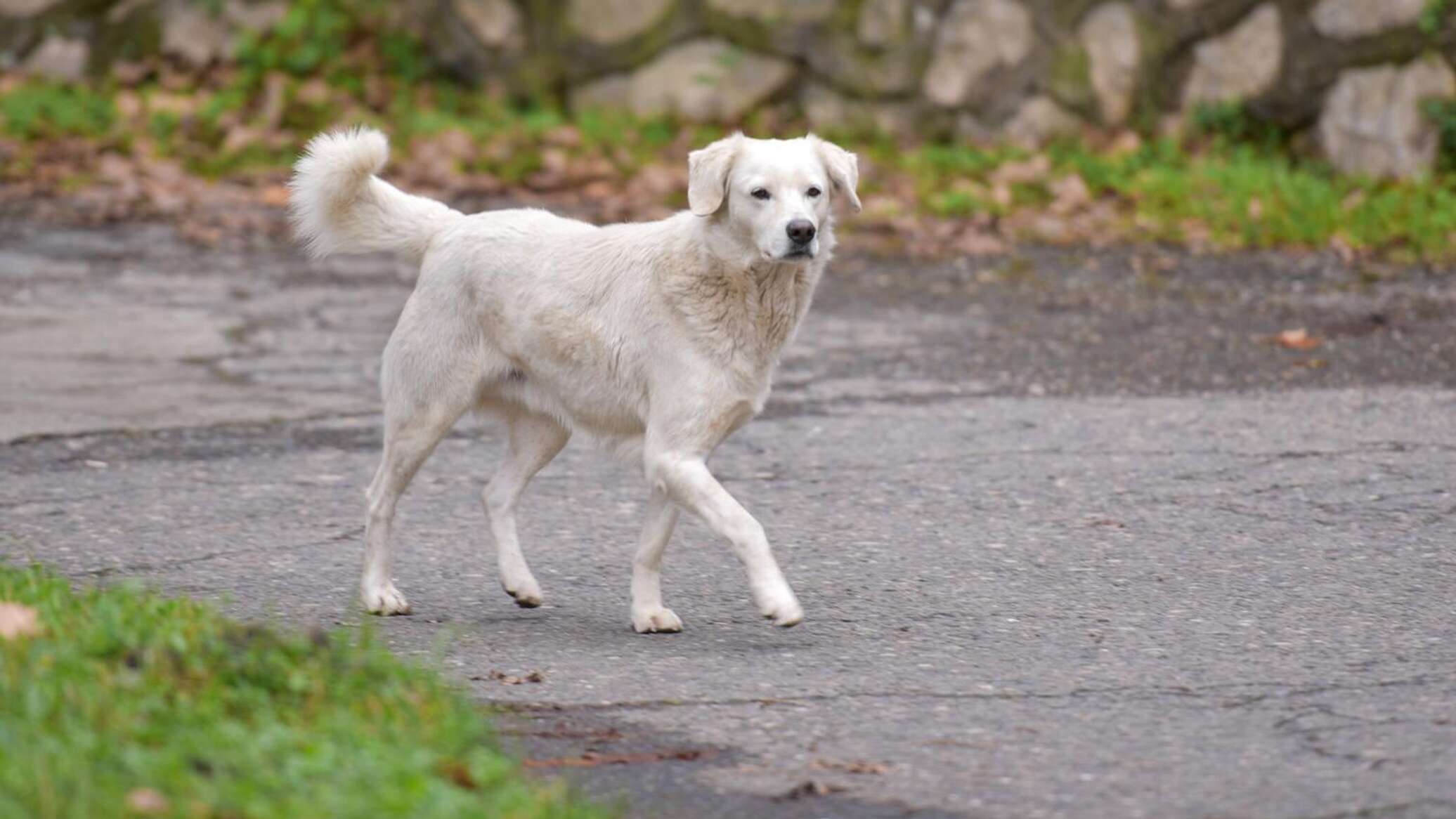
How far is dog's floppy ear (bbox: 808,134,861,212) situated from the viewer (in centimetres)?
497

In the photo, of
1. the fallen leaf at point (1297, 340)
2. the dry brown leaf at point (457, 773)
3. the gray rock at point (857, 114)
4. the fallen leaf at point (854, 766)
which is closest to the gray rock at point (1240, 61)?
the gray rock at point (857, 114)

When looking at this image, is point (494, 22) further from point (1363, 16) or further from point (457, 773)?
point (457, 773)

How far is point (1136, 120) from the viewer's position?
10.9m

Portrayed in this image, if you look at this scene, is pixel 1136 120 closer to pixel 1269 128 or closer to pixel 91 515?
pixel 1269 128

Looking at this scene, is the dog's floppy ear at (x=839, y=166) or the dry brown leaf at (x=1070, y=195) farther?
the dry brown leaf at (x=1070, y=195)

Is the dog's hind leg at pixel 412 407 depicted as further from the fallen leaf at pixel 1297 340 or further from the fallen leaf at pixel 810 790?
the fallen leaf at pixel 1297 340

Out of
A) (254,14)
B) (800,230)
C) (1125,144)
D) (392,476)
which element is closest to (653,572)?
(392,476)

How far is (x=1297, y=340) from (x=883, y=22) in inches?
161

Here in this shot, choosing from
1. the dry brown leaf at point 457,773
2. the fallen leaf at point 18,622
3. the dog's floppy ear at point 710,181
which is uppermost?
the dog's floppy ear at point 710,181

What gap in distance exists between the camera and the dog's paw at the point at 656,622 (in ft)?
15.7

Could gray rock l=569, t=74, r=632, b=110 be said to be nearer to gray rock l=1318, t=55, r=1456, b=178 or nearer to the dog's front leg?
gray rock l=1318, t=55, r=1456, b=178

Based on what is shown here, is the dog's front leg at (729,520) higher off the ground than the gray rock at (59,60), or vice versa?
the gray rock at (59,60)

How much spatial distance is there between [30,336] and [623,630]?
437 cm

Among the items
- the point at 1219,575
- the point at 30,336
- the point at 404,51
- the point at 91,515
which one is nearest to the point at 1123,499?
the point at 1219,575
